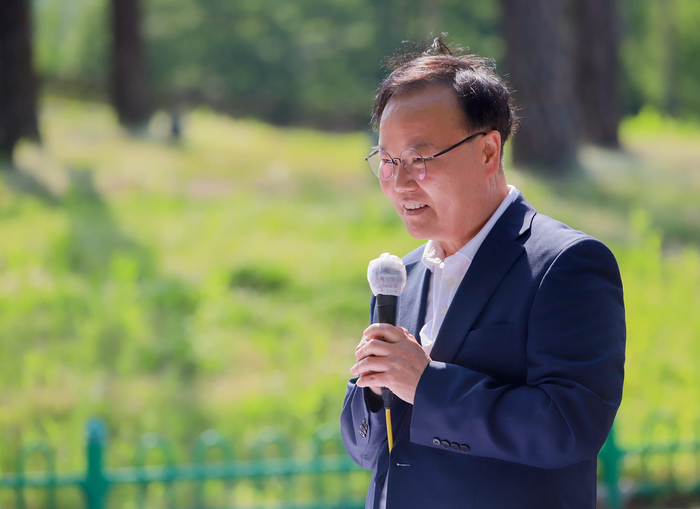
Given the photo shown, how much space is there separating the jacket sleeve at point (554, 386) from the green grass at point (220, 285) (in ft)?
12.8

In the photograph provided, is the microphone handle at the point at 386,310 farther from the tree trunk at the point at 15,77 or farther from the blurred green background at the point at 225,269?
the tree trunk at the point at 15,77

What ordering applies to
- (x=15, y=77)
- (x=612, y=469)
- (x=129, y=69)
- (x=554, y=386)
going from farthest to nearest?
(x=129, y=69) → (x=15, y=77) → (x=612, y=469) → (x=554, y=386)

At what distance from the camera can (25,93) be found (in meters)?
10.3

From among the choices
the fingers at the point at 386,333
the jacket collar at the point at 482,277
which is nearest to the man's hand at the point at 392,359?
the fingers at the point at 386,333

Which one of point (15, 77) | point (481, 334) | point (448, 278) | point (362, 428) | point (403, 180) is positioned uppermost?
point (15, 77)

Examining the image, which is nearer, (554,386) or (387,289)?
(554,386)

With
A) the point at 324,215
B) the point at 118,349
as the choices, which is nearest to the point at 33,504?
the point at 118,349

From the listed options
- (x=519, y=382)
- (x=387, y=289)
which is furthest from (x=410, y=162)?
(x=519, y=382)

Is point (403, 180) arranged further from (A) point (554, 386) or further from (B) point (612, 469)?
(B) point (612, 469)

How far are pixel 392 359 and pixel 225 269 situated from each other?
623 cm

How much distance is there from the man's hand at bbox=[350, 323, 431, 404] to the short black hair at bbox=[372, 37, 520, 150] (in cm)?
55

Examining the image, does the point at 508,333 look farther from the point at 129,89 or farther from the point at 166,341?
the point at 129,89

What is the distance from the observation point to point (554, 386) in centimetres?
163

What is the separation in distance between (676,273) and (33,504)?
6.18 m
